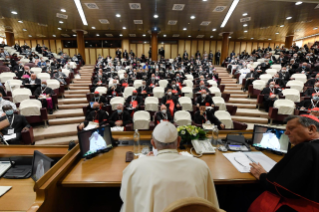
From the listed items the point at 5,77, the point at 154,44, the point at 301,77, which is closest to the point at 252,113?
the point at 301,77

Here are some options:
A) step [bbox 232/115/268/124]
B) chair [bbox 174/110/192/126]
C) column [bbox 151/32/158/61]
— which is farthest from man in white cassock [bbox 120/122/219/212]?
column [bbox 151/32/158/61]

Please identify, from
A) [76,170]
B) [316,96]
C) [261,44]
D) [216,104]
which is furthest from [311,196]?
[261,44]

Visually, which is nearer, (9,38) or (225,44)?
(225,44)

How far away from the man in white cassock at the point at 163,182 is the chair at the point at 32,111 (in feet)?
15.4

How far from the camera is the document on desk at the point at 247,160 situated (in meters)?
1.69

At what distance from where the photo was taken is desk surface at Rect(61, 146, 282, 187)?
144 cm

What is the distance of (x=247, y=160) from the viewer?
5.97ft

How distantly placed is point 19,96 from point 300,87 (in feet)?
33.0

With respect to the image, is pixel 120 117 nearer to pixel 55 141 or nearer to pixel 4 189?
pixel 55 141

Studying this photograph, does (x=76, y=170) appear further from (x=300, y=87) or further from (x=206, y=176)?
(x=300, y=87)

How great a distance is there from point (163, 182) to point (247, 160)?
130 centimetres

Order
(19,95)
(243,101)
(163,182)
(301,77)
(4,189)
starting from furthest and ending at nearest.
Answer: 1. (301,77)
2. (243,101)
3. (19,95)
4. (4,189)
5. (163,182)

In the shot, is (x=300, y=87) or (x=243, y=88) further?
(x=243, y=88)

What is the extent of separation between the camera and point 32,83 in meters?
6.13
